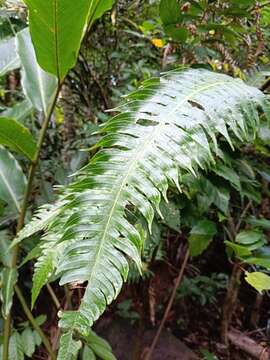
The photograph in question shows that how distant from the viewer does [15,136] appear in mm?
762

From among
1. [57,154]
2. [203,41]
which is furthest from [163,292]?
[203,41]

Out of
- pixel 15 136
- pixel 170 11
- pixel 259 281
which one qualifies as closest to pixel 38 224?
pixel 15 136

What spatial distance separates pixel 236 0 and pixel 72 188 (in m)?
0.62

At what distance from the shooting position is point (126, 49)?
5.76 feet

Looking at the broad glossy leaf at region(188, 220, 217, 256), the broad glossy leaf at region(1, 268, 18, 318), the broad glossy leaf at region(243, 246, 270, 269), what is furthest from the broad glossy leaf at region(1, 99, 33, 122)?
the broad glossy leaf at region(243, 246, 270, 269)

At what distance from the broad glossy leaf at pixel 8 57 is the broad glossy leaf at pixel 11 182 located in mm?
221

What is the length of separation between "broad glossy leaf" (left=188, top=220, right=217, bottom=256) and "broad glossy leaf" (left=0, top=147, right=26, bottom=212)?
45 centimetres

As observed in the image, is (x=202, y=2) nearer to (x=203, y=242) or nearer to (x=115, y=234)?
(x=203, y=242)

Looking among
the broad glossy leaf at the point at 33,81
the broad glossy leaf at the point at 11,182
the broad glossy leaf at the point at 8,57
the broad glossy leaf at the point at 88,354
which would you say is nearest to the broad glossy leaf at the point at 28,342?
the broad glossy leaf at the point at 88,354

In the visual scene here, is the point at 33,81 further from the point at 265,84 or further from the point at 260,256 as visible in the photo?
the point at 260,256

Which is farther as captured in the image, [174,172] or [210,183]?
[210,183]

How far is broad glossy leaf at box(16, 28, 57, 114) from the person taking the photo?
0.94m

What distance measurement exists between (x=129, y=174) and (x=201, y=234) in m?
0.43

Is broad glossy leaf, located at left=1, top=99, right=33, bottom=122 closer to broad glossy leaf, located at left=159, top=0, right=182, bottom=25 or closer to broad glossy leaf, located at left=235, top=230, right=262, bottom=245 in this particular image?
broad glossy leaf, located at left=159, top=0, right=182, bottom=25
